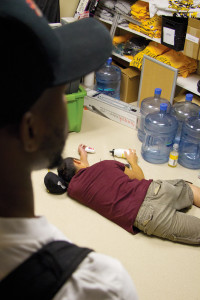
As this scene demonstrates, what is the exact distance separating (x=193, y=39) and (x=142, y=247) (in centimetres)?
152

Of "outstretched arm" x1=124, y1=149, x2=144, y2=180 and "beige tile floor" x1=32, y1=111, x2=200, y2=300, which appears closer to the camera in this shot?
"beige tile floor" x1=32, y1=111, x2=200, y2=300

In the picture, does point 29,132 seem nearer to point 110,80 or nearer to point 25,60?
point 25,60

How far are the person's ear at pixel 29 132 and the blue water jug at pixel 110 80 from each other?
2.68 meters

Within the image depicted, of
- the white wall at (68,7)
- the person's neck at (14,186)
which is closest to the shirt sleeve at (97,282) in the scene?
the person's neck at (14,186)

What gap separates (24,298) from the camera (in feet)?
1.92

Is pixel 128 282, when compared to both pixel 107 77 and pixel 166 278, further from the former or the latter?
pixel 107 77

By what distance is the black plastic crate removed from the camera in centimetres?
250

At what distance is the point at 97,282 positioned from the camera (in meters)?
0.65

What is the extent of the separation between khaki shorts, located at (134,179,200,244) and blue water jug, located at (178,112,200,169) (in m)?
0.52


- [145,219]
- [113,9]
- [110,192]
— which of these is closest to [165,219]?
[145,219]

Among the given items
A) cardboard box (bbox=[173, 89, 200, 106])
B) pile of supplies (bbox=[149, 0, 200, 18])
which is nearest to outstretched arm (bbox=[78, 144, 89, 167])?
cardboard box (bbox=[173, 89, 200, 106])

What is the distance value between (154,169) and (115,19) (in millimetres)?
1553

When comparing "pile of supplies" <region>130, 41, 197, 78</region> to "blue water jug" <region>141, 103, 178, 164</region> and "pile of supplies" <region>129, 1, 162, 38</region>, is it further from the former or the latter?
"blue water jug" <region>141, 103, 178, 164</region>

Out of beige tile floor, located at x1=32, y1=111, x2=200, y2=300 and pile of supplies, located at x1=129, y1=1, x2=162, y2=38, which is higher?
pile of supplies, located at x1=129, y1=1, x2=162, y2=38
